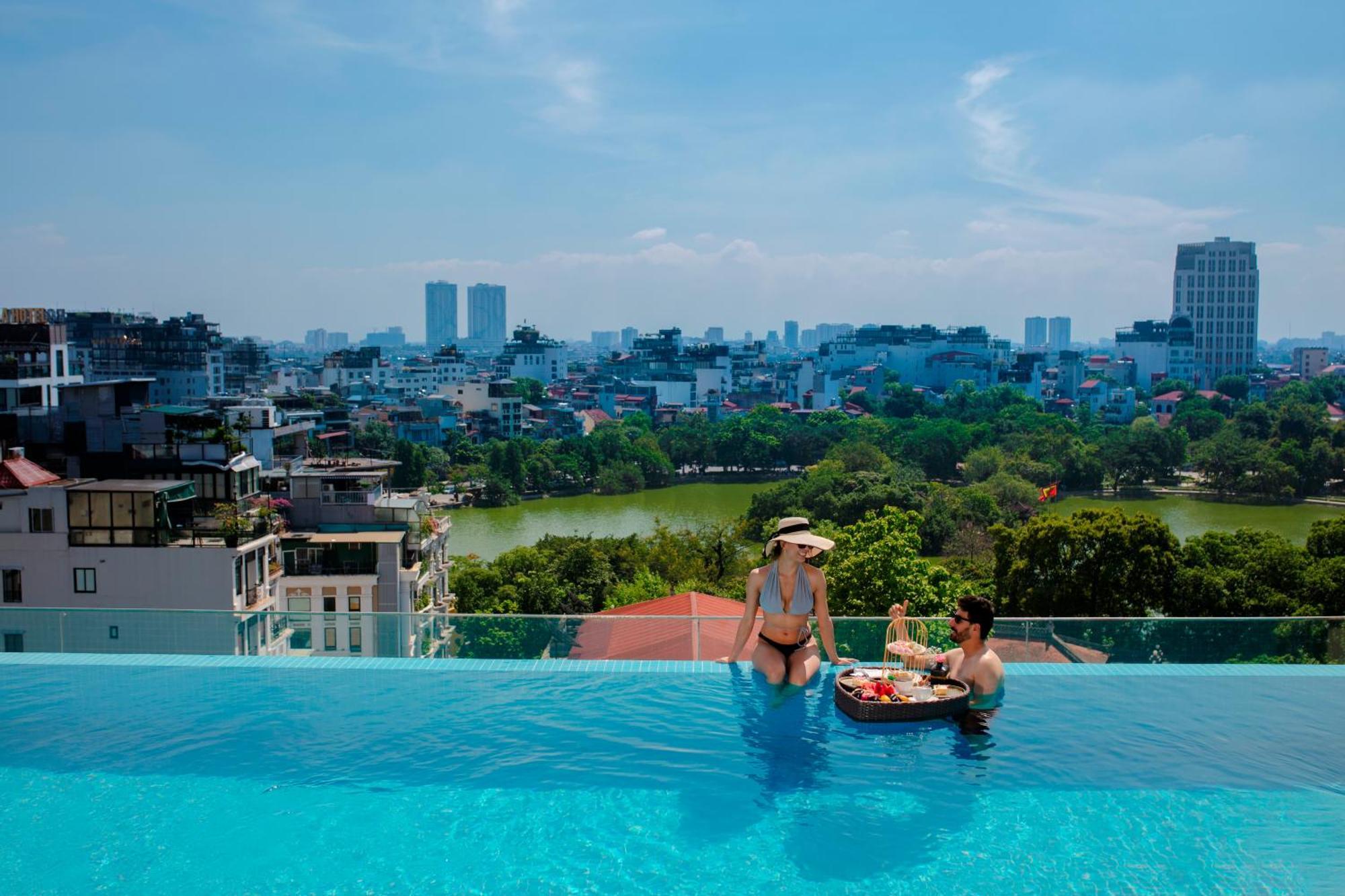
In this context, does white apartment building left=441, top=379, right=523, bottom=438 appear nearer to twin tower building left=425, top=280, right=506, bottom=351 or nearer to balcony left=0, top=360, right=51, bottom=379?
balcony left=0, top=360, right=51, bottom=379

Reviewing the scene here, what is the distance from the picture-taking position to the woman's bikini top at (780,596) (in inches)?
187

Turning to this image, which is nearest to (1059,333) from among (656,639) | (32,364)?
(32,364)

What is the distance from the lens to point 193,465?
10.2 meters

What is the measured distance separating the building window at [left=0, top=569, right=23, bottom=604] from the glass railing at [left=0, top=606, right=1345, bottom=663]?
3.84m

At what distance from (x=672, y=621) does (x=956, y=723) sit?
142 cm

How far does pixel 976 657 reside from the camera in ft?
15.3

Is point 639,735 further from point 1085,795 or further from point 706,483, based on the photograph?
point 706,483

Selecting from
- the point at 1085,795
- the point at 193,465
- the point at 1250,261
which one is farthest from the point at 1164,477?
the point at 1250,261

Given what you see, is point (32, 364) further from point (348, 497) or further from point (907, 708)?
point (907, 708)

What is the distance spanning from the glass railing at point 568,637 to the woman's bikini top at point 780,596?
1.21 feet

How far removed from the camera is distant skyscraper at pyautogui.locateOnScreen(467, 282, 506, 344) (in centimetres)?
15725

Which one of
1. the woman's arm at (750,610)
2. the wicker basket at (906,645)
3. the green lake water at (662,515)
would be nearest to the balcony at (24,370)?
the green lake water at (662,515)

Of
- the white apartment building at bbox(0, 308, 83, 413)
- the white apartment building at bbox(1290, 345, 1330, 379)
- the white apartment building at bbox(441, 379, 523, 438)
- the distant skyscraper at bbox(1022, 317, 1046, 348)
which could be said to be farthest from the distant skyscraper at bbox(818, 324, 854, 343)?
the white apartment building at bbox(0, 308, 83, 413)

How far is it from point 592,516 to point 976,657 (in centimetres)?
2542
